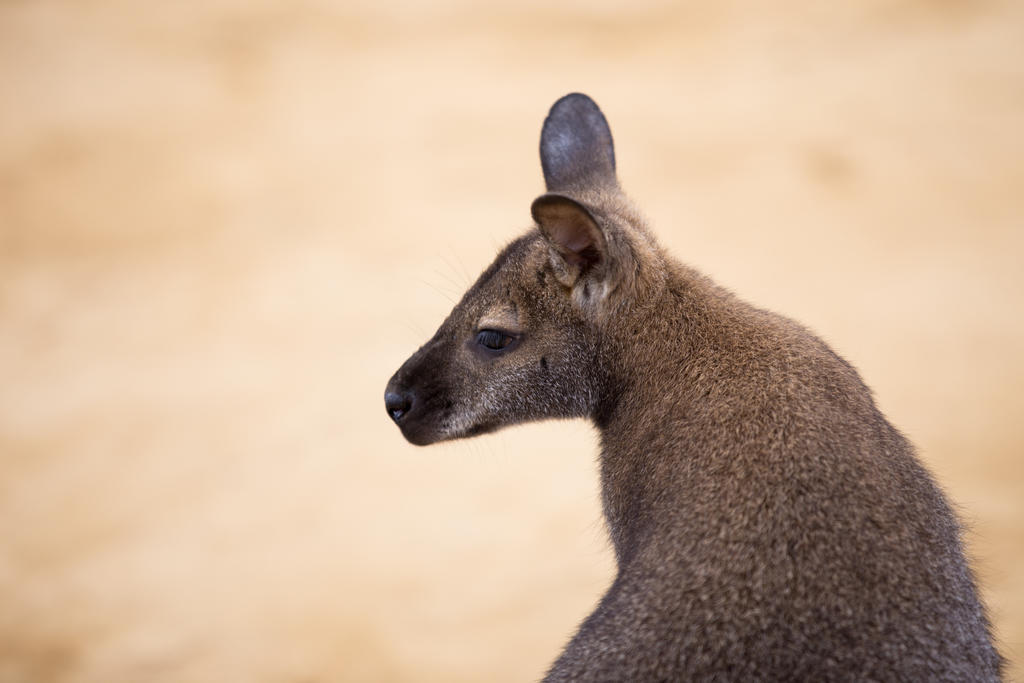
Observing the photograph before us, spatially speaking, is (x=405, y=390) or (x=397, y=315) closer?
(x=405, y=390)

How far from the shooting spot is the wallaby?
3037 mm

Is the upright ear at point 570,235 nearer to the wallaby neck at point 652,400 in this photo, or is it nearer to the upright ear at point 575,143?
the wallaby neck at point 652,400

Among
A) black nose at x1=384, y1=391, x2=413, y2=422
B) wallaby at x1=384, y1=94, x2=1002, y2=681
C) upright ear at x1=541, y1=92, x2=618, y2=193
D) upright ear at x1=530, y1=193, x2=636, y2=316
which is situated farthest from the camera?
upright ear at x1=541, y1=92, x2=618, y2=193

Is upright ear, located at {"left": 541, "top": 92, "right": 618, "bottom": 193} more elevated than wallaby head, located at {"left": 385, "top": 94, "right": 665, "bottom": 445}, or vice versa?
upright ear, located at {"left": 541, "top": 92, "right": 618, "bottom": 193}

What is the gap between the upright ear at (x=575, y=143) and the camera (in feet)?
16.6

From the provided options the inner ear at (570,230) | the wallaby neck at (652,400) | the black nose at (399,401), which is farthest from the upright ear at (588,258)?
the black nose at (399,401)

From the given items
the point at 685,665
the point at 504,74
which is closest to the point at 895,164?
the point at 504,74

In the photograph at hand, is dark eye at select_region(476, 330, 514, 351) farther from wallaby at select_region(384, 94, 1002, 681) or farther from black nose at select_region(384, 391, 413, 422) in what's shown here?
black nose at select_region(384, 391, 413, 422)

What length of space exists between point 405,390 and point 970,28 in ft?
36.5

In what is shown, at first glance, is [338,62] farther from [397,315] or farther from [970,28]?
[970,28]

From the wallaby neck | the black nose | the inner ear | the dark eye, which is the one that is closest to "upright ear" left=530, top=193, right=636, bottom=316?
the inner ear

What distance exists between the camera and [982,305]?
982 centimetres

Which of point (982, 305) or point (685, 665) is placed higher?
point (982, 305)

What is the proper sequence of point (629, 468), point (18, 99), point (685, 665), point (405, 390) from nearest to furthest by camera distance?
point (685, 665), point (629, 468), point (405, 390), point (18, 99)
